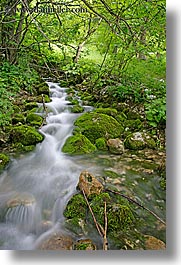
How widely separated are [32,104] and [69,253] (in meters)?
1.48

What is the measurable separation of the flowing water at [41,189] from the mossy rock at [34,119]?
125mm

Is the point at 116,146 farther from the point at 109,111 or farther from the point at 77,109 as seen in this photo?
the point at 77,109

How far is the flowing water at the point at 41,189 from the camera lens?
119 centimetres

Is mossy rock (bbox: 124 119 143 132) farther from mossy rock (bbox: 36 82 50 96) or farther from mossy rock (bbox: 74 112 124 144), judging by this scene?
mossy rock (bbox: 36 82 50 96)

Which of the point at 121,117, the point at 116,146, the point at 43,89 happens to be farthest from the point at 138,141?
the point at 43,89

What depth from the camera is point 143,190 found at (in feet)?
4.75

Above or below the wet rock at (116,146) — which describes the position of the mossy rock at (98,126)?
above

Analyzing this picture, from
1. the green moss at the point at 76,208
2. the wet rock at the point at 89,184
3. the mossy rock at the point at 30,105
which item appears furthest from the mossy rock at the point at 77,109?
the green moss at the point at 76,208

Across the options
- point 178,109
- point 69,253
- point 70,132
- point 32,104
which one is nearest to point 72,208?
point 69,253

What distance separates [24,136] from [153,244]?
3.59 feet

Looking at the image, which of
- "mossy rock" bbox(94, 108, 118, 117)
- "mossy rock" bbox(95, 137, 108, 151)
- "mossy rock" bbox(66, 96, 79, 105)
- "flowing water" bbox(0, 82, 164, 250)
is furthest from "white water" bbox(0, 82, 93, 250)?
"mossy rock" bbox(66, 96, 79, 105)

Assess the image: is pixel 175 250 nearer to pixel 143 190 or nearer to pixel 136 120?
pixel 143 190

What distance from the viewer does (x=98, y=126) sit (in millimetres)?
2012

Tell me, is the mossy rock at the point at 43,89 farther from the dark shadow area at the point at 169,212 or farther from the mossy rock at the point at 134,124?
the dark shadow area at the point at 169,212
